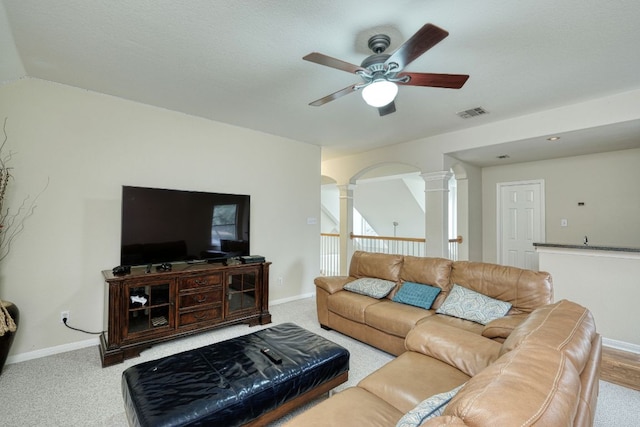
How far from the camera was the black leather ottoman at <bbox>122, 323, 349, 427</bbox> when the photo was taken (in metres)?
1.40

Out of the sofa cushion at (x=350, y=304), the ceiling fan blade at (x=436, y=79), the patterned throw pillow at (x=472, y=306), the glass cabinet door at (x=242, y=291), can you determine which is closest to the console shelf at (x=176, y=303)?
the glass cabinet door at (x=242, y=291)

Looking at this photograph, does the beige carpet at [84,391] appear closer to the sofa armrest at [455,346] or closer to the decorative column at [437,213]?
the sofa armrest at [455,346]

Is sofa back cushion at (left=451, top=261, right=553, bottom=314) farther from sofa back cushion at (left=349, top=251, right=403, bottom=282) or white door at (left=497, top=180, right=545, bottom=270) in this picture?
white door at (left=497, top=180, right=545, bottom=270)

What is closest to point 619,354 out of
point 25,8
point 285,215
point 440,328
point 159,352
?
point 440,328

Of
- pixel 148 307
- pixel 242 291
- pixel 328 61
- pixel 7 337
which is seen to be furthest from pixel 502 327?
pixel 7 337

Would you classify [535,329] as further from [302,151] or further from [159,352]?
[302,151]

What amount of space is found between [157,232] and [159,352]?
46.2 inches

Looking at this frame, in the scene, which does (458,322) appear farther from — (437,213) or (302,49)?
(302,49)

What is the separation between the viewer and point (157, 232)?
9.95 feet

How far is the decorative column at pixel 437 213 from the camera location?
173 inches

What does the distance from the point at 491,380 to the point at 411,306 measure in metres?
2.08

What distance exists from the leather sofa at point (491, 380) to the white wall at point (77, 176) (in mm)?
2830

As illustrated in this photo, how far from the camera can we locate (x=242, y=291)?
11.2ft

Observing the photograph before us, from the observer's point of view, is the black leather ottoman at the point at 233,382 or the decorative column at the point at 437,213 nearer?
the black leather ottoman at the point at 233,382
